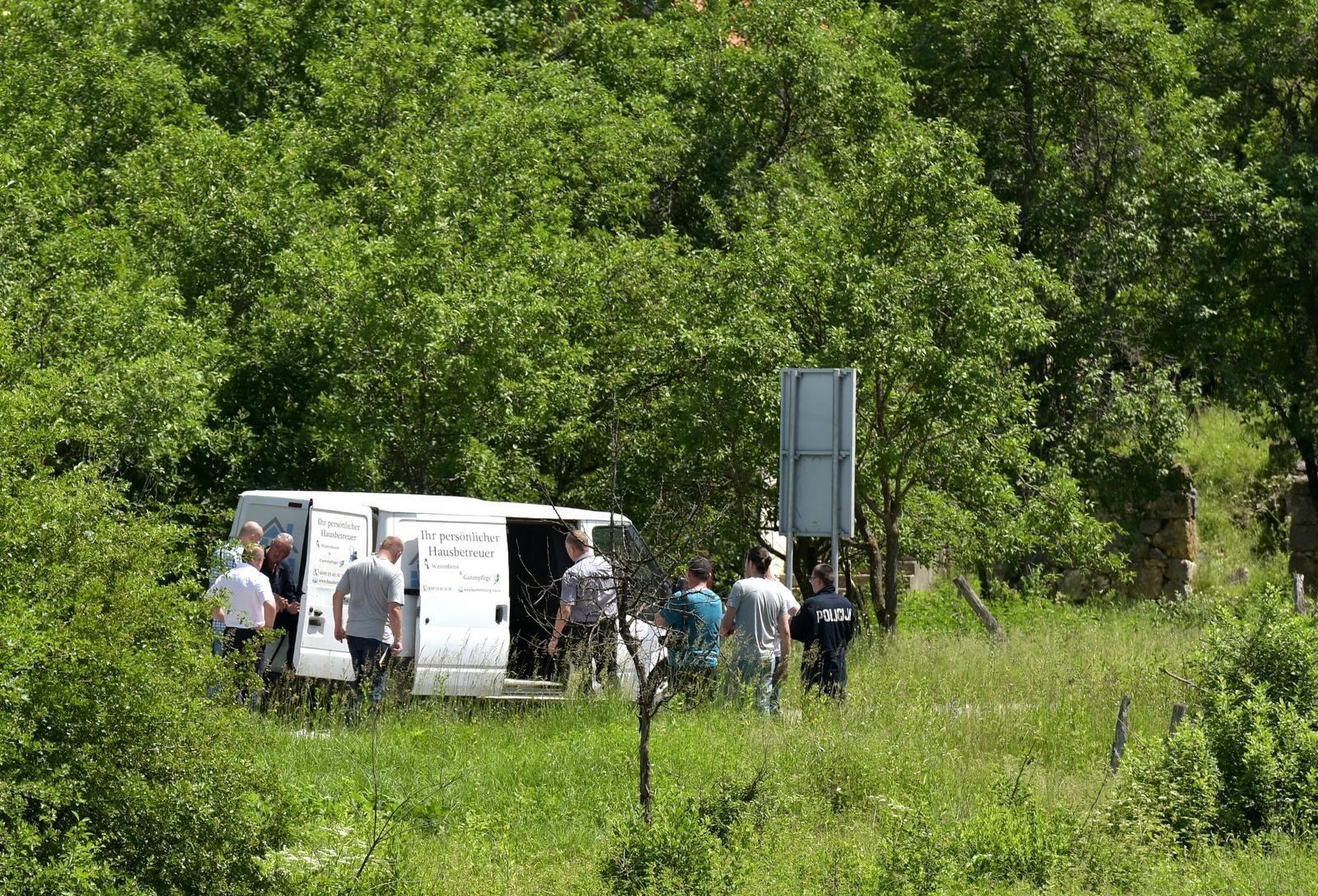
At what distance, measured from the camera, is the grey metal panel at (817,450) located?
11.4 m

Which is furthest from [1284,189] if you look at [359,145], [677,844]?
[677,844]

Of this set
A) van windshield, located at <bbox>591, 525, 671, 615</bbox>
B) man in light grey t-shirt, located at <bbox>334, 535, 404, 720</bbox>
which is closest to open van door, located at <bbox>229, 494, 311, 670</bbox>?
man in light grey t-shirt, located at <bbox>334, 535, 404, 720</bbox>

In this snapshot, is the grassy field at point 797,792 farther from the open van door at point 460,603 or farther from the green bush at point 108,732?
the open van door at point 460,603

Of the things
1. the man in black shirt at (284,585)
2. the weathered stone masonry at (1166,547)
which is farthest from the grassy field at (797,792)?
the weathered stone masonry at (1166,547)

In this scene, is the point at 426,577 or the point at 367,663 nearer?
the point at 367,663

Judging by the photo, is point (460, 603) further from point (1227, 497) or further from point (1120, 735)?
point (1227, 497)

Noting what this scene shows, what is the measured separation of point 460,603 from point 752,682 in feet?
8.16

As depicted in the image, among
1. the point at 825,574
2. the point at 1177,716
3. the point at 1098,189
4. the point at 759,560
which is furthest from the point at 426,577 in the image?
the point at 1098,189

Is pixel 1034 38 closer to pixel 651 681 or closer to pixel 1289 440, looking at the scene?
pixel 1289 440

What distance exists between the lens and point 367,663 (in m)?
11.3

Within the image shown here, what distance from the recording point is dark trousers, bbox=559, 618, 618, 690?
11.3m

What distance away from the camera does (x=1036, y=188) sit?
21.0 m

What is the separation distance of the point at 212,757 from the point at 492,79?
1624cm

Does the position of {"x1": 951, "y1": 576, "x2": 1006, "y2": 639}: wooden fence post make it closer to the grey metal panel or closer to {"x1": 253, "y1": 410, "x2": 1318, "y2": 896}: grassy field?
{"x1": 253, "y1": 410, "x2": 1318, "y2": 896}: grassy field
